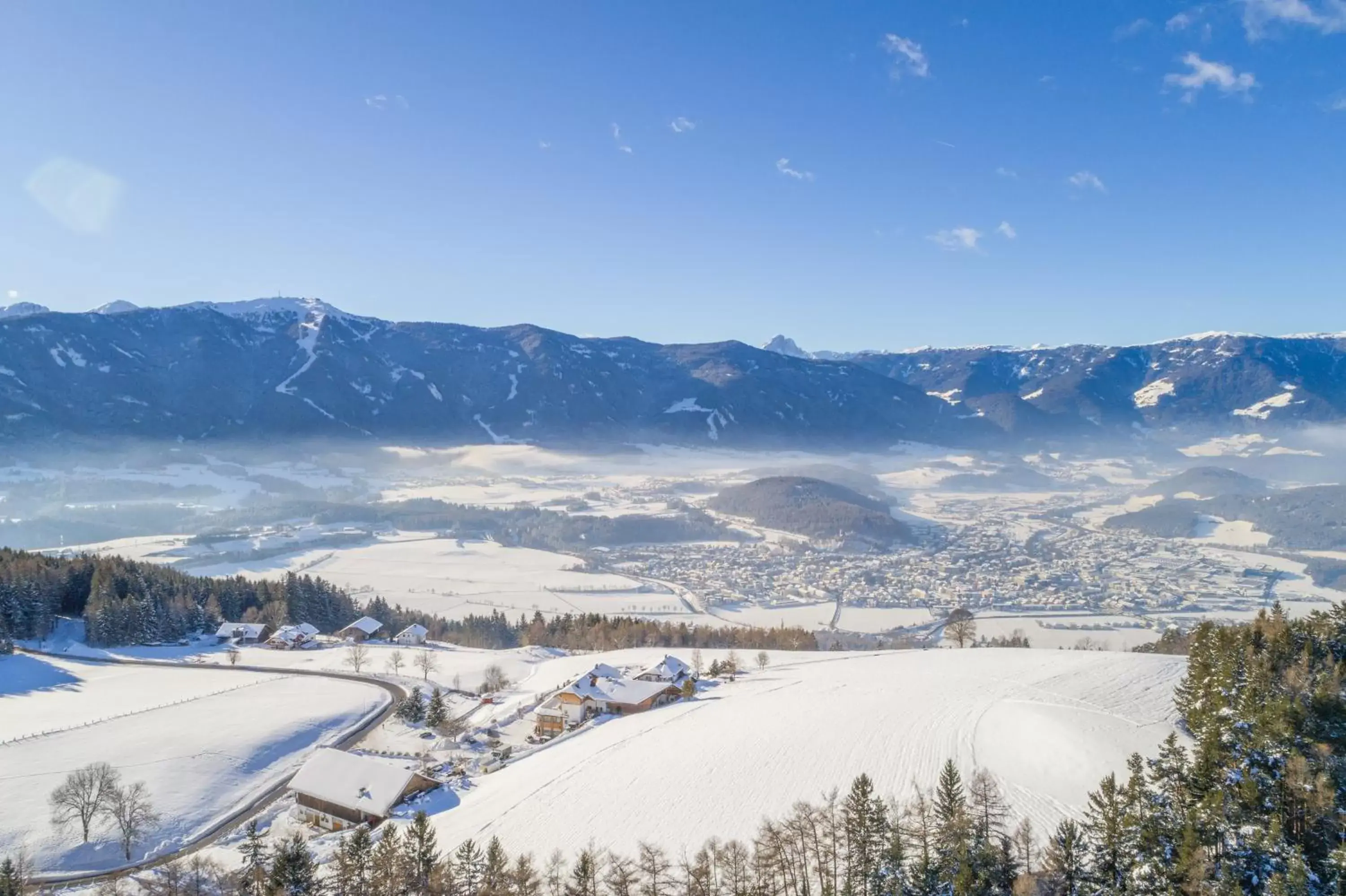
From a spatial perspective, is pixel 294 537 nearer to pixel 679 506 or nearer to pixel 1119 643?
pixel 679 506

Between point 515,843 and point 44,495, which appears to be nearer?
point 515,843

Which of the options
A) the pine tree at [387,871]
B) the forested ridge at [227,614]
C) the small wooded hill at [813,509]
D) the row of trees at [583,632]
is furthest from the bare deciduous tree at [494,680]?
the small wooded hill at [813,509]

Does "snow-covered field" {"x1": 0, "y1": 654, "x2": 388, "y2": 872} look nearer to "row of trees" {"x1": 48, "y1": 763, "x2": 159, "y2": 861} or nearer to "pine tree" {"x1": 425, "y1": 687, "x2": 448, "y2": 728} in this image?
"row of trees" {"x1": 48, "y1": 763, "x2": 159, "y2": 861}

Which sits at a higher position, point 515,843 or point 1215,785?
point 1215,785

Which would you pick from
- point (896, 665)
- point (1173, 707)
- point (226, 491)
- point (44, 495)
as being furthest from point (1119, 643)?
point (44, 495)

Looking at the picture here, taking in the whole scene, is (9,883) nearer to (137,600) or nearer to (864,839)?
(864,839)

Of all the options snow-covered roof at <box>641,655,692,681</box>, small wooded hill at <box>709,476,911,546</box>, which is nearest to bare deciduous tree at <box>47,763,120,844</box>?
snow-covered roof at <box>641,655,692,681</box>
